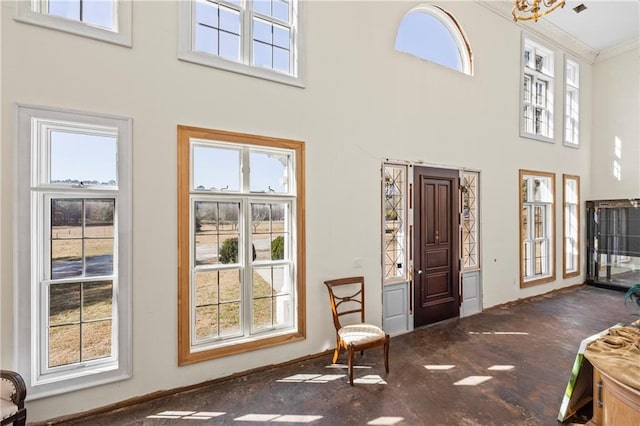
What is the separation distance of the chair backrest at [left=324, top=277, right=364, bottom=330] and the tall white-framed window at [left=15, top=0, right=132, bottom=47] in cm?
320

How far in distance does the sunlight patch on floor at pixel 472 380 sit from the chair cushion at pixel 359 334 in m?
0.85

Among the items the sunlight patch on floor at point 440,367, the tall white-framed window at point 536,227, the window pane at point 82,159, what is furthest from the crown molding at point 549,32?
the window pane at point 82,159

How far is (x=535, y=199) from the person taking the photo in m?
6.14

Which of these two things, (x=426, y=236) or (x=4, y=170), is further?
(x=426, y=236)

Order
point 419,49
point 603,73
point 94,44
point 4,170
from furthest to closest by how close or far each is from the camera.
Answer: point 603,73 < point 419,49 < point 94,44 < point 4,170

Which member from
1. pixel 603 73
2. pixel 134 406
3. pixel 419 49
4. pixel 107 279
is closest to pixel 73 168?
pixel 107 279

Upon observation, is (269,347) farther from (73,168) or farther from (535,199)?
(535,199)

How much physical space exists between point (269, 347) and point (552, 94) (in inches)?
288

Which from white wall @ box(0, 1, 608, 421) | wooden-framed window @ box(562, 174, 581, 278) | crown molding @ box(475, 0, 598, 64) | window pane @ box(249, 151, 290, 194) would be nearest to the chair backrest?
white wall @ box(0, 1, 608, 421)

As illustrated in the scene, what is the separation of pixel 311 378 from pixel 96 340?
204 centimetres

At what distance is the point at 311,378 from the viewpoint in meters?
3.06

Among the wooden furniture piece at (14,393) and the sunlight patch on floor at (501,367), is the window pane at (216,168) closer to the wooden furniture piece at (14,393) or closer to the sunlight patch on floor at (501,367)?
the wooden furniture piece at (14,393)

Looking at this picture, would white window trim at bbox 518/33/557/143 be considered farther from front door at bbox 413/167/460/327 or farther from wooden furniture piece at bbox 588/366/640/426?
wooden furniture piece at bbox 588/366/640/426

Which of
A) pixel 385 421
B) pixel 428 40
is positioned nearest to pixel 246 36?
pixel 428 40
